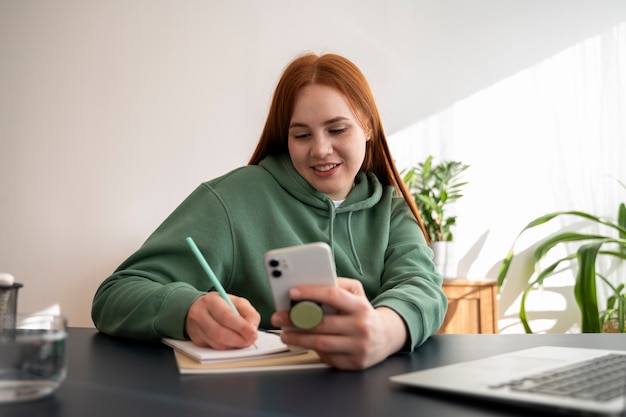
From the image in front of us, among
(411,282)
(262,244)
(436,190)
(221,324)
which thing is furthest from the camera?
(436,190)

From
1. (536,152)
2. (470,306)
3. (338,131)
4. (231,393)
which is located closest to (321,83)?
(338,131)

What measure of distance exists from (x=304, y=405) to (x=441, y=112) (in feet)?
10.2

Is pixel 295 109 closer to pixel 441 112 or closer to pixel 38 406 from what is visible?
pixel 38 406

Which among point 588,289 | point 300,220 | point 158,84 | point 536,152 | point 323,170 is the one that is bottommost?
point 588,289

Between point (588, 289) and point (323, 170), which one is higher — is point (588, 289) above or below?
below

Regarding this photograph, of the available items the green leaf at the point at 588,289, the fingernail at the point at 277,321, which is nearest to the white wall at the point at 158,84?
the green leaf at the point at 588,289

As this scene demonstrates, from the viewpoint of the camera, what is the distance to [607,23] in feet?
11.3

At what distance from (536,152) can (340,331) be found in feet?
9.89

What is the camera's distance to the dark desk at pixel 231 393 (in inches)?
22.0

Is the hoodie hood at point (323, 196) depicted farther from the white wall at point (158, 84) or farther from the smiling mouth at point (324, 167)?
the white wall at point (158, 84)

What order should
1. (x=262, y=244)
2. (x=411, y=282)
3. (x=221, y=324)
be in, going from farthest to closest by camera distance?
(x=262, y=244) → (x=411, y=282) → (x=221, y=324)

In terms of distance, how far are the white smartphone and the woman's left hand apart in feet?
0.04

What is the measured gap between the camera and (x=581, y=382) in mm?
587

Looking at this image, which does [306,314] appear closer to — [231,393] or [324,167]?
[231,393]
